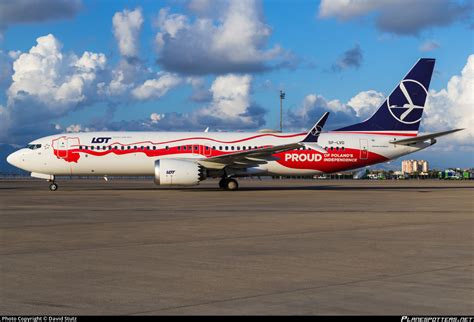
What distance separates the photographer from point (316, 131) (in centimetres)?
3516

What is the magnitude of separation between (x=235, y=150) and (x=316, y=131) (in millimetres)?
5050

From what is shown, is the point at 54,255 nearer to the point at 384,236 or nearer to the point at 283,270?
the point at 283,270

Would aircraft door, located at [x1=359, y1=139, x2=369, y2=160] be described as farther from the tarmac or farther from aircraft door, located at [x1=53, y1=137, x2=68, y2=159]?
the tarmac

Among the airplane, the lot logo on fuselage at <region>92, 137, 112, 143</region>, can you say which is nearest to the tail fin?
the airplane

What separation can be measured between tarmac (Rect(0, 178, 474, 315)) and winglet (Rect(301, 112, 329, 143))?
60.1 ft

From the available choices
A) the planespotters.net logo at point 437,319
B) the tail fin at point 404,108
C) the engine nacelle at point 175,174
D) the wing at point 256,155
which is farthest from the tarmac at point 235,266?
the tail fin at point 404,108

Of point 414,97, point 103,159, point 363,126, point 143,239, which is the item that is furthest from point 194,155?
point 143,239

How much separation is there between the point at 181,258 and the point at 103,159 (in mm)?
26276

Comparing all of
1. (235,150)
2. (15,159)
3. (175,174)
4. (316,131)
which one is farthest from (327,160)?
(15,159)

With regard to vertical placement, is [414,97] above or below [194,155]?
above

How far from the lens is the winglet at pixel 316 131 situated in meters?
34.2

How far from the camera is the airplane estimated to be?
114 feet

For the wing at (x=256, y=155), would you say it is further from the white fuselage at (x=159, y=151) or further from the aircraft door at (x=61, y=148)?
the aircraft door at (x=61, y=148)

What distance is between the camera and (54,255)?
9.61m
